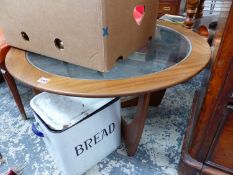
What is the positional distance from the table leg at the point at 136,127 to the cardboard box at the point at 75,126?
0.07 metres

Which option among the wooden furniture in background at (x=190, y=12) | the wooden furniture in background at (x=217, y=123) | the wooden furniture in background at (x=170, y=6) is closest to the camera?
the wooden furniture in background at (x=217, y=123)

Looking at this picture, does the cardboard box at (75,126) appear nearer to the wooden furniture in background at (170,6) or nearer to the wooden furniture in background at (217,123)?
the wooden furniture in background at (217,123)

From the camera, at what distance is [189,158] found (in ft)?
2.72

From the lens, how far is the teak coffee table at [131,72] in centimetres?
61

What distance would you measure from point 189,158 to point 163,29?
0.68m

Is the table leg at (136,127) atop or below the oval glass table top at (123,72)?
below

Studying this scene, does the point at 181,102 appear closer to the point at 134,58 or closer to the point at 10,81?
the point at 134,58

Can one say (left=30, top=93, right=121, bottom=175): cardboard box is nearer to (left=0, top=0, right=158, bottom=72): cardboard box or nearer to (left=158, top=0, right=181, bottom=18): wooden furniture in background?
(left=0, top=0, right=158, bottom=72): cardboard box

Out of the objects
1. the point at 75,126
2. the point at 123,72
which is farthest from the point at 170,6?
the point at 75,126

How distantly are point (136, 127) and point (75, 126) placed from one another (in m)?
0.30

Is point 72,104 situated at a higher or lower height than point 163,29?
lower

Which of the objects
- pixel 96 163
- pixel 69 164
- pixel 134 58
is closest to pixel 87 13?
pixel 134 58

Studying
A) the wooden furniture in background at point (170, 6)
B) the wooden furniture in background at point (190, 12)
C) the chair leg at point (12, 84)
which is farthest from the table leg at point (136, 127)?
the wooden furniture in background at point (170, 6)

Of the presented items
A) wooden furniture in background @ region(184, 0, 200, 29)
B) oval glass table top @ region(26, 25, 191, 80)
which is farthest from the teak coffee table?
wooden furniture in background @ region(184, 0, 200, 29)
